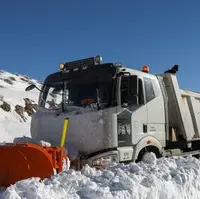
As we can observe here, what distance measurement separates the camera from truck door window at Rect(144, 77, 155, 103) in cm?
809

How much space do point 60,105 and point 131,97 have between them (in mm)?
1545

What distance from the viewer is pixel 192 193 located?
19.9 ft

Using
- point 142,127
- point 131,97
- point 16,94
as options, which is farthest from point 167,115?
point 16,94

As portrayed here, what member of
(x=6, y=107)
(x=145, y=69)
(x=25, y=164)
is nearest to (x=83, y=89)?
(x=145, y=69)

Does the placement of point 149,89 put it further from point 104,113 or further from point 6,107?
point 6,107

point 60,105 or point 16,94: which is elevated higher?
point 16,94

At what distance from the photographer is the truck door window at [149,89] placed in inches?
319

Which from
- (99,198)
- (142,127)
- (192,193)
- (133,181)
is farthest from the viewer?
(142,127)

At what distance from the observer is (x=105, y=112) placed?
714cm

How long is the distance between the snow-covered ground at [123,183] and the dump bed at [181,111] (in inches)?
69.7

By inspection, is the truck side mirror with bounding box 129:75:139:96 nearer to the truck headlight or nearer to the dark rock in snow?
the truck headlight

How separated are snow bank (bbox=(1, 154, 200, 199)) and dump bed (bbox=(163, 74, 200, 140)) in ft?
7.40

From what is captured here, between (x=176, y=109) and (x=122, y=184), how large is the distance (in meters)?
4.31

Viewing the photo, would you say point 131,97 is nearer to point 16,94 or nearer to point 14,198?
point 14,198
